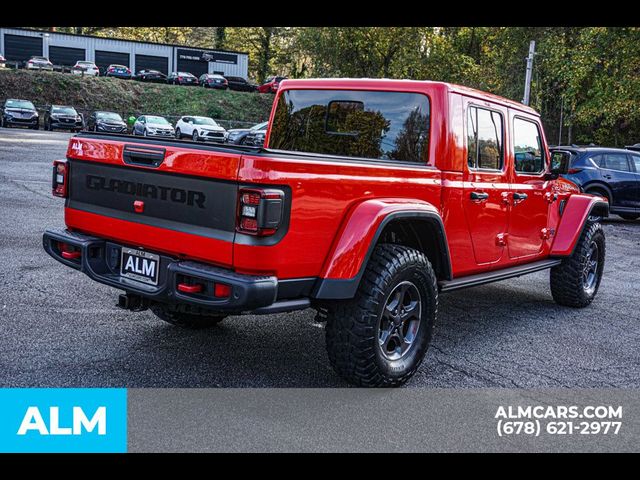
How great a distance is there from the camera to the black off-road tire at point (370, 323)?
3.98m

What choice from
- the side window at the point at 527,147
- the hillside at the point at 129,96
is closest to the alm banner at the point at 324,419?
the side window at the point at 527,147

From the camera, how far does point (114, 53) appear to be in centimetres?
5906

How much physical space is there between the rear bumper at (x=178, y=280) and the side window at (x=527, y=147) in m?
3.10

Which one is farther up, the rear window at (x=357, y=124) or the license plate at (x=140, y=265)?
the rear window at (x=357, y=124)

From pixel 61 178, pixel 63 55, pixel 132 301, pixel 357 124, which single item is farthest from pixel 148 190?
pixel 63 55

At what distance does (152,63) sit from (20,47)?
10783 millimetres

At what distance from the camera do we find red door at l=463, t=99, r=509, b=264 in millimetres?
5059

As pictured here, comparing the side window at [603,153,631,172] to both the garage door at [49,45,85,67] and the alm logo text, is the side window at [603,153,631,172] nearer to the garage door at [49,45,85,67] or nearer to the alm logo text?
the alm logo text

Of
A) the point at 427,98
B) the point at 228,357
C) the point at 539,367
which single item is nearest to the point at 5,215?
the point at 228,357

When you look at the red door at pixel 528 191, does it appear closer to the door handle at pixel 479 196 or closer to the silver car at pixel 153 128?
the door handle at pixel 479 196

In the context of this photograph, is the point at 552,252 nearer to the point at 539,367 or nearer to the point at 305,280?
the point at 539,367

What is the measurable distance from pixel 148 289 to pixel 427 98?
7.76 ft

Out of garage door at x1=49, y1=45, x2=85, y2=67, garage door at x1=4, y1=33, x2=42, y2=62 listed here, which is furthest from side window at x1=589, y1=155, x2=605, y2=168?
garage door at x1=4, y1=33, x2=42, y2=62

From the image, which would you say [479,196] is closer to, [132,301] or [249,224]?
[249,224]
